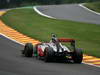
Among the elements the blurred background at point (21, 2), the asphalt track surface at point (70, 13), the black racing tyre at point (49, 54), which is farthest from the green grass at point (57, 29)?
the blurred background at point (21, 2)

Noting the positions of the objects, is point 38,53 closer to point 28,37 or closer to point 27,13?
point 28,37

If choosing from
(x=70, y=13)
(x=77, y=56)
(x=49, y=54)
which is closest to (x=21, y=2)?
(x=70, y=13)

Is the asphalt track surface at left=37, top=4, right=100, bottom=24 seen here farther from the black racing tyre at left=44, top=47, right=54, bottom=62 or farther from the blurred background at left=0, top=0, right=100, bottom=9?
the black racing tyre at left=44, top=47, right=54, bottom=62

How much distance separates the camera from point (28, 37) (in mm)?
32094

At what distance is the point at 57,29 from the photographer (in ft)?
118

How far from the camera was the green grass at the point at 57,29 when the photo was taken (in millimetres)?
29069

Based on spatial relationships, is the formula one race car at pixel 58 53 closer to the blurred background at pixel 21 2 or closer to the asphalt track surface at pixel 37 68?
the asphalt track surface at pixel 37 68

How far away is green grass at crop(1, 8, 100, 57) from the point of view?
29069mm

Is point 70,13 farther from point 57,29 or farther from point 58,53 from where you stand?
point 58,53

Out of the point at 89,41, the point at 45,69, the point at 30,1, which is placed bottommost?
the point at 30,1

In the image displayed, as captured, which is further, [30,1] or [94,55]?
[30,1]

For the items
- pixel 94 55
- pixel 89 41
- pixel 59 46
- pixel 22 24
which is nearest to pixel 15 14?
pixel 22 24

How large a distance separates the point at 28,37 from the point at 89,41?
495cm

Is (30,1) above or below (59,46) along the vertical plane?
below
